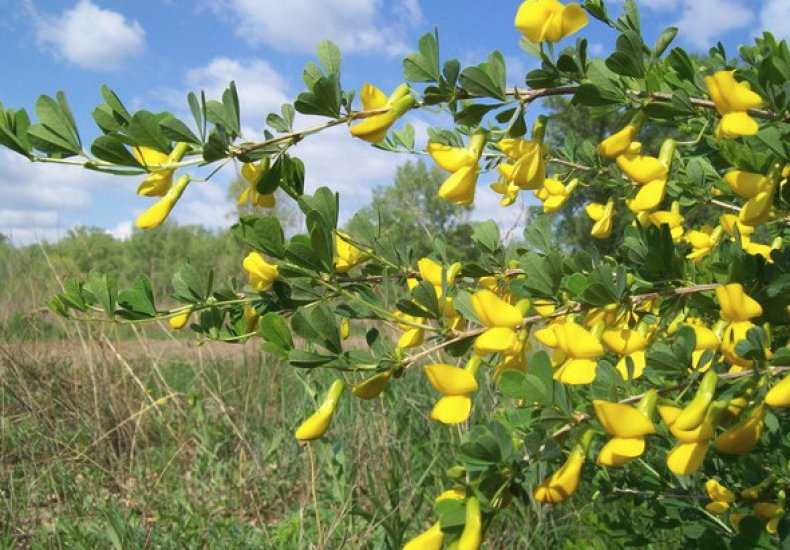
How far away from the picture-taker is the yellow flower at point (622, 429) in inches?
19.1

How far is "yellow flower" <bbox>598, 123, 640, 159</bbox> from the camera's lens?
60 centimetres

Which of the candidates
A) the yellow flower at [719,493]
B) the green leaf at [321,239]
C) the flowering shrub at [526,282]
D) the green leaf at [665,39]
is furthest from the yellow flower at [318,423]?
the yellow flower at [719,493]

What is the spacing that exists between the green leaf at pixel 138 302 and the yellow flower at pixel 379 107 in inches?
11.7

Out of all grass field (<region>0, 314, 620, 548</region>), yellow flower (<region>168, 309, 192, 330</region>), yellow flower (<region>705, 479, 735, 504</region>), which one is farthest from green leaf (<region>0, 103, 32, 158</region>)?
yellow flower (<region>705, 479, 735, 504</region>)

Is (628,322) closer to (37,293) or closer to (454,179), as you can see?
(454,179)

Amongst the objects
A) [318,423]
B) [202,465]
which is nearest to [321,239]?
[318,423]

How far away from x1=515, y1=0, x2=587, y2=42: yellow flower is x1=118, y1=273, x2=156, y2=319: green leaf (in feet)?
1.45

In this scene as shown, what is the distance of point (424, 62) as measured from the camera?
0.57 m

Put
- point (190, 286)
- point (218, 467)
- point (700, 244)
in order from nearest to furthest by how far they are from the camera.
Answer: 1. point (190, 286)
2. point (700, 244)
3. point (218, 467)

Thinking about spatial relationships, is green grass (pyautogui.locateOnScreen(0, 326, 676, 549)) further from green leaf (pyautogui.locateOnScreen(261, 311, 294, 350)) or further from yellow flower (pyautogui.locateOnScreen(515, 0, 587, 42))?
yellow flower (pyautogui.locateOnScreen(515, 0, 587, 42))

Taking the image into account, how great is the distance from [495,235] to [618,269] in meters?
0.22

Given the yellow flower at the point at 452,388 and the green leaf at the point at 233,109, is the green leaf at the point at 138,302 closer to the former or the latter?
the green leaf at the point at 233,109

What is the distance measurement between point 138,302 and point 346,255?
0.22m

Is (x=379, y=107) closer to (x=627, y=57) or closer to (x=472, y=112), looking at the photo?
(x=472, y=112)
